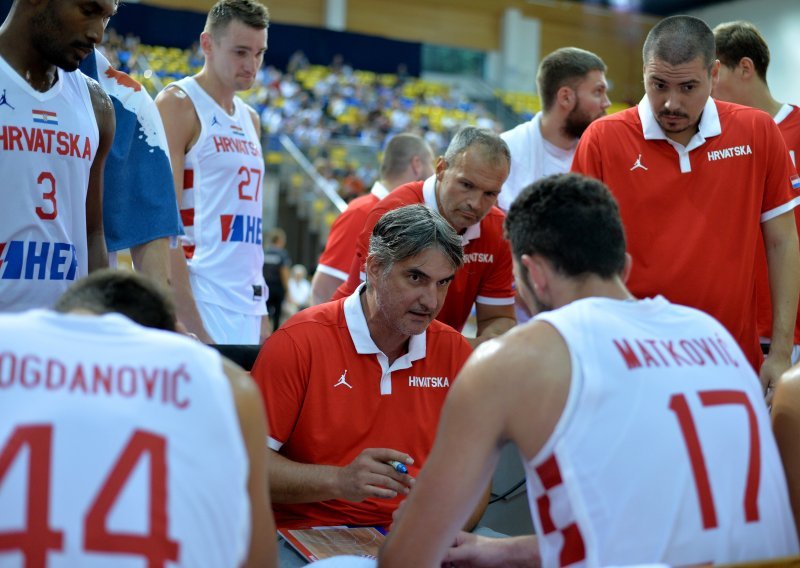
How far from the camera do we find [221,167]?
4.84 m

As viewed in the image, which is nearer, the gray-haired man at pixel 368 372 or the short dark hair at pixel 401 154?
the gray-haired man at pixel 368 372

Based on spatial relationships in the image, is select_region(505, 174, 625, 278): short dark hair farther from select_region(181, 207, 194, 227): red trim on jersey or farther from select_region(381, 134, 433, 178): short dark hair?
select_region(381, 134, 433, 178): short dark hair

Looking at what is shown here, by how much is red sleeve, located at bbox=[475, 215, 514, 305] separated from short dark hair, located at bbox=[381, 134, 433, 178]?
189 cm

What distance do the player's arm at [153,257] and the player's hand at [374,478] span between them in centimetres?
122

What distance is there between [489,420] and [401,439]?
1.20m

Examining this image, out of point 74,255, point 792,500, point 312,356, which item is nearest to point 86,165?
point 74,255

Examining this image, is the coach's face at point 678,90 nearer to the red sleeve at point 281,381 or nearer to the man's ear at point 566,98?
the man's ear at point 566,98

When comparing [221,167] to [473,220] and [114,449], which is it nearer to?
[473,220]

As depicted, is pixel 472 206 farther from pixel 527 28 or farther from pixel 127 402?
pixel 527 28

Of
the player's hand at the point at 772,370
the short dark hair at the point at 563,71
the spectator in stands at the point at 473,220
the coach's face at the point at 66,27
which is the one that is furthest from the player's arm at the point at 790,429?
the short dark hair at the point at 563,71

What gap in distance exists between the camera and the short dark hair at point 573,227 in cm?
223

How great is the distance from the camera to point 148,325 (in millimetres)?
2049

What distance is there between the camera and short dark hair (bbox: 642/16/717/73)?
3562 millimetres

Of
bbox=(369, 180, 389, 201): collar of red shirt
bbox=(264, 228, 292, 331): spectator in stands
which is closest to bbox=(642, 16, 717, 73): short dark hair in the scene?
bbox=(369, 180, 389, 201): collar of red shirt
